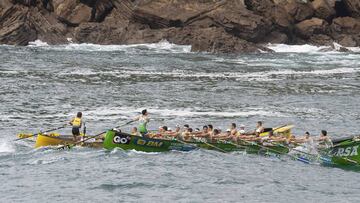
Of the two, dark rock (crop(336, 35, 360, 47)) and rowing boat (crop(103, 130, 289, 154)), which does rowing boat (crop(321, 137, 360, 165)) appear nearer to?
Result: rowing boat (crop(103, 130, 289, 154))

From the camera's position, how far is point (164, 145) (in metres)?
39.6

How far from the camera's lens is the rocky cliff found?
89.7 m

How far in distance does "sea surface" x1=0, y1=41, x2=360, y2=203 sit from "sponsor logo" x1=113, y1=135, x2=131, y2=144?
1.92 feet

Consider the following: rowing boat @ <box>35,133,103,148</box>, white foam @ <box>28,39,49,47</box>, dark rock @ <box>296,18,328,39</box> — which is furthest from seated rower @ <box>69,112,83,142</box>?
dark rock @ <box>296,18,328,39</box>

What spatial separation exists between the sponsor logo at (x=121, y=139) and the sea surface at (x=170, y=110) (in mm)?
585

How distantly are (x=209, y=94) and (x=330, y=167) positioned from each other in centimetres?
2224

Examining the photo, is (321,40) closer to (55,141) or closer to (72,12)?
(72,12)

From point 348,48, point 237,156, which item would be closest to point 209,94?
point 237,156

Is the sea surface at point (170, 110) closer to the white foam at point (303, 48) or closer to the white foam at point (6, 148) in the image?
the white foam at point (6, 148)

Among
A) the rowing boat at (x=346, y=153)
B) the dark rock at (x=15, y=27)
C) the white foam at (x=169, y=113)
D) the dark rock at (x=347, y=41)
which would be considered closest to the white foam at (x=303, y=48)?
the dark rock at (x=347, y=41)

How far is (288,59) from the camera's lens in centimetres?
8531

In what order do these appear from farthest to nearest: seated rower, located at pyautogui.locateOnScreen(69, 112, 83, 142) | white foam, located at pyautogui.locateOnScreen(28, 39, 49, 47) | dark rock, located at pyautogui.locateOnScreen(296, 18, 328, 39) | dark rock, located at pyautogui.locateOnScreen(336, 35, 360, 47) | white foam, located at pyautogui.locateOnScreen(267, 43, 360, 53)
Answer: dark rock, located at pyautogui.locateOnScreen(336, 35, 360, 47), dark rock, located at pyautogui.locateOnScreen(296, 18, 328, 39), white foam, located at pyautogui.locateOnScreen(267, 43, 360, 53), white foam, located at pyautogui.locateOnScreen(28, 39, 49, 47), seated rower, located at pyautogui.locateOnScreen(69, 112, 83, 142)

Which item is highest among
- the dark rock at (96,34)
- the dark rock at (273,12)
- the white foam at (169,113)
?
the dark rock at (273,12)

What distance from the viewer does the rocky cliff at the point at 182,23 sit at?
294 ft
